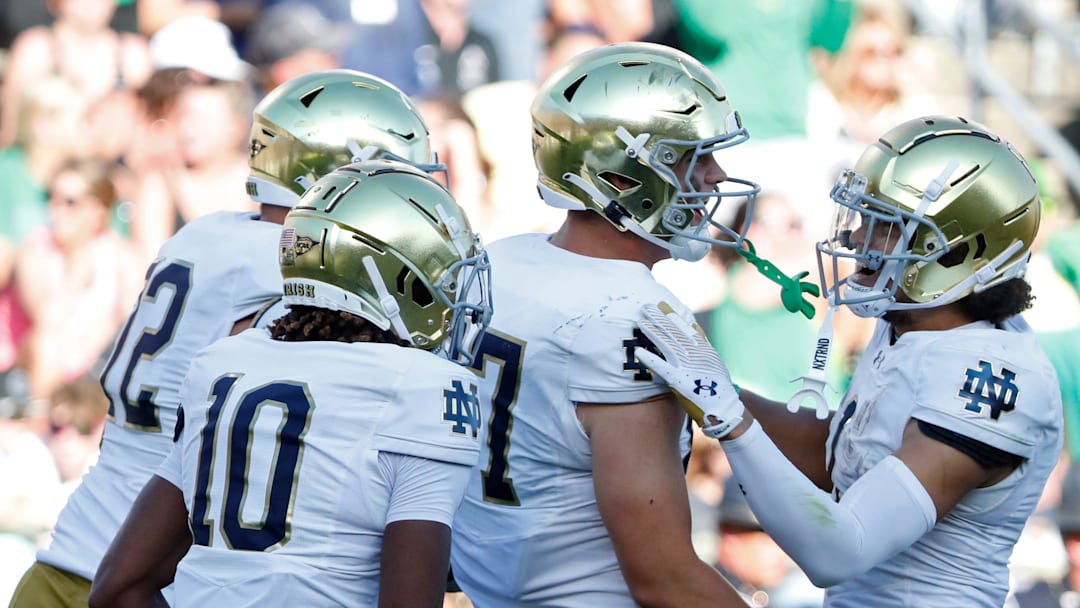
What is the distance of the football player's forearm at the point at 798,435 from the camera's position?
10.7 ft

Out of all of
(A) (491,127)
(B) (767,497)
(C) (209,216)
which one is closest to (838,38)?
(A) (491,127)

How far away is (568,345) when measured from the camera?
2.54 meters

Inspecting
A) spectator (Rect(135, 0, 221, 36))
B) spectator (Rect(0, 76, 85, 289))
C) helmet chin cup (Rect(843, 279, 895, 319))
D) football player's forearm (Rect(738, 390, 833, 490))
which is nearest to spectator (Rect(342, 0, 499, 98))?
spectator (Rect(135, 0, 221, 36))

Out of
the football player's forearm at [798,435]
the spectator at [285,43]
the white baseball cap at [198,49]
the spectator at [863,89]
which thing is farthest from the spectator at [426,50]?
the football player's forearm at [798,435]

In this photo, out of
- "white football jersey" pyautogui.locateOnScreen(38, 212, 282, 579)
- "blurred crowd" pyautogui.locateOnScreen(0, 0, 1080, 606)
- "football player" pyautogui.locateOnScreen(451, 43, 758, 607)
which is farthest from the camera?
"blurred crowd" pyautogui.locateOnScreen(0, 0, 1080, 606)

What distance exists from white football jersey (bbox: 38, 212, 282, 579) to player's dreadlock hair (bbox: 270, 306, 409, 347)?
0.81m

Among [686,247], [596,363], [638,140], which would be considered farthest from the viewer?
[686,247]

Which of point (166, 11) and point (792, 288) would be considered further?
point (166, 11)

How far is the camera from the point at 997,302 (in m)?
2.93

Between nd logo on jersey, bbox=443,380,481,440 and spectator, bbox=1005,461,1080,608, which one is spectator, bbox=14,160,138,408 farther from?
nd logo on jersey, bbox=443,380,481,440

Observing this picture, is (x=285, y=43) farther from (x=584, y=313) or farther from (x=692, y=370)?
(x=692, y=370)

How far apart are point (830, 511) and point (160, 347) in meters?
1.59

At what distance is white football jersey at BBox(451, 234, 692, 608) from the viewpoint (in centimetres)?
253

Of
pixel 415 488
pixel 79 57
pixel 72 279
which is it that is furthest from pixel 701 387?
pixel 79 57
